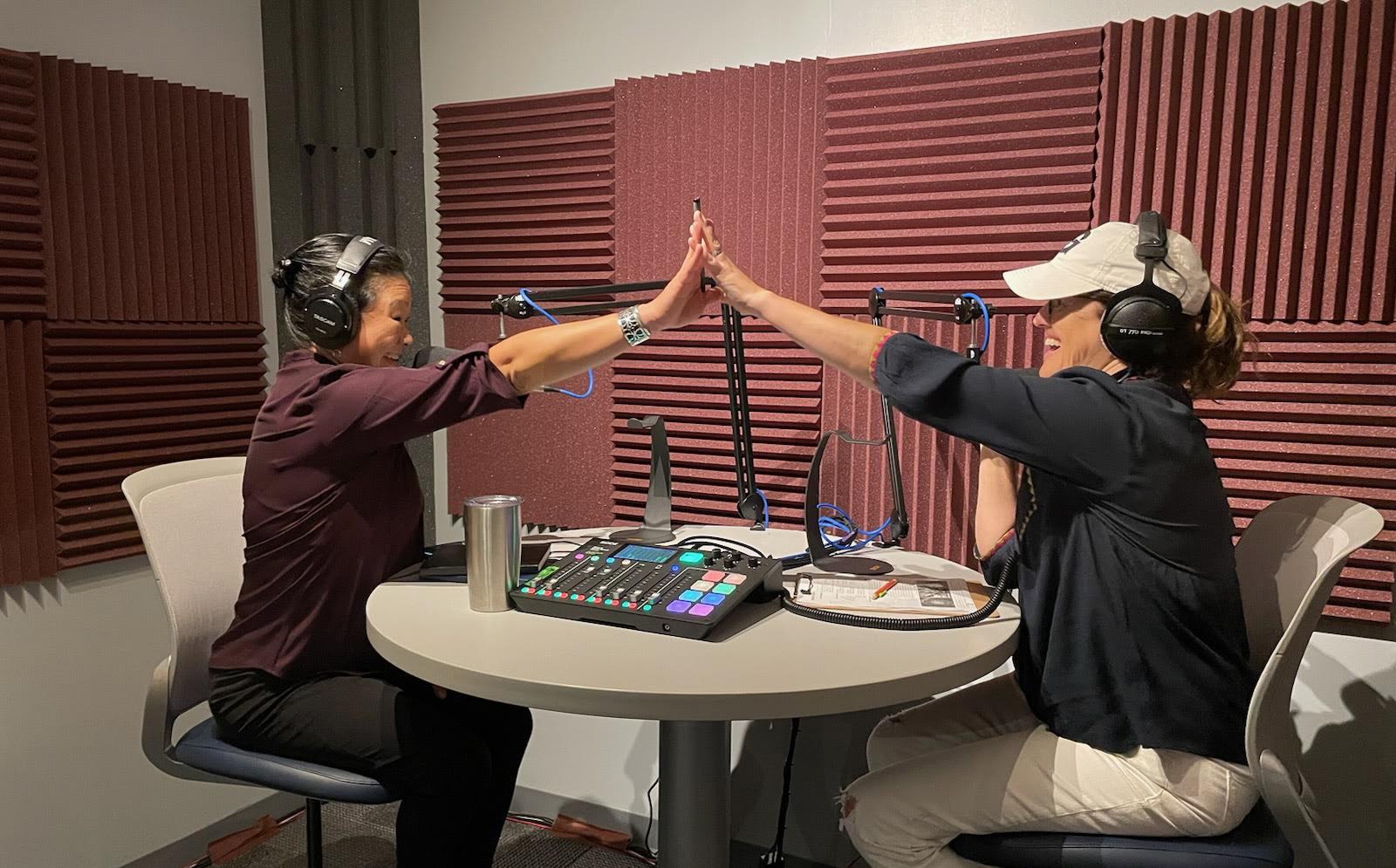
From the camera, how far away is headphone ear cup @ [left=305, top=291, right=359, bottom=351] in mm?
1941

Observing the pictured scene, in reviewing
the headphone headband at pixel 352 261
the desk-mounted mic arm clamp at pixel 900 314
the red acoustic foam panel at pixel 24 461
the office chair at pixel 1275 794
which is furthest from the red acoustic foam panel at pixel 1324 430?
the red acoustic foam panel at pixel 24 461

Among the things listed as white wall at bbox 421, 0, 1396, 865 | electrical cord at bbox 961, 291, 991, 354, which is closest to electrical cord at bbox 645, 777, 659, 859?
white wall at bbox 421, 0, 1396, 865

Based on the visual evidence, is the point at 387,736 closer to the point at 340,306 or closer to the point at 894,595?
the point at 340,306

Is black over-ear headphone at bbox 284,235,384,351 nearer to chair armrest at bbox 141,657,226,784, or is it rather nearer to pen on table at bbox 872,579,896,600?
chair armrest at bbox 141,657,226,784

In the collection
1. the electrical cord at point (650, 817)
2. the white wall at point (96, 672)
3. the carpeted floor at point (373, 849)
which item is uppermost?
the white wall at point (96, 672)

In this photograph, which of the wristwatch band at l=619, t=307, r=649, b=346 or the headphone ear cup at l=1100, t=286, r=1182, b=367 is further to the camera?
the wristwatch band at l=619, t=307, r=649, b=346

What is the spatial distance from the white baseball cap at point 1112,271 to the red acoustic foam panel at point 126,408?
2527 mm

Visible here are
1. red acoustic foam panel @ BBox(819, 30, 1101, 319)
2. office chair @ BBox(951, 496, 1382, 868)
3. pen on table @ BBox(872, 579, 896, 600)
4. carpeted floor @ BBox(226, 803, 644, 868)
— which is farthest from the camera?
carpeted floor @ BBox(226, 803, 644, 868)

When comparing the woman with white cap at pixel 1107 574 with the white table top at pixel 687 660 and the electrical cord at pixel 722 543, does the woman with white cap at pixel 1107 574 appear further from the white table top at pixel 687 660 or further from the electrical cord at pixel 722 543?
the electrical cord at pixel 722 543

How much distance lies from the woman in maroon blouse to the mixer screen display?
35 centimetres

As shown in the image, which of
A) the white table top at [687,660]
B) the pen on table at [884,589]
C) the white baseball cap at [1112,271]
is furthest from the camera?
the pen on table at [884,589]

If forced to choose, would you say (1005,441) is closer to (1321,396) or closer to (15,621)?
(1321,396)

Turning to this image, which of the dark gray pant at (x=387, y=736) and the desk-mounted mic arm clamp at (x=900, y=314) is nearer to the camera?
the dark gray pant at (x=387, y=736)

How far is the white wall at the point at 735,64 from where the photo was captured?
229 cm
